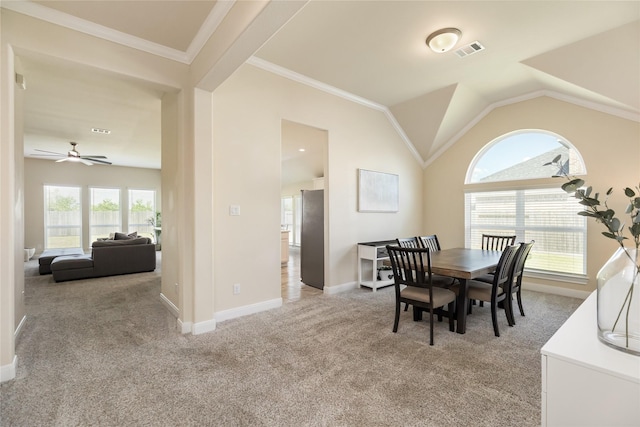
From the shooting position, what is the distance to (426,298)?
109 inches

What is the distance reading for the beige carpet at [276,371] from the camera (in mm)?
1759

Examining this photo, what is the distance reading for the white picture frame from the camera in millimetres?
4720

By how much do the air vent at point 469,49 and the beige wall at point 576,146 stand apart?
201cm

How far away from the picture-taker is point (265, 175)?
11.7ft

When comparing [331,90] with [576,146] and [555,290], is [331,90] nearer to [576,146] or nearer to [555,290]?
[576,146]

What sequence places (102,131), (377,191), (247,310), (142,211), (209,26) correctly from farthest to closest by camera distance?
(142,211) → (102,131) → (377,191) → (247,310) → (209,26)

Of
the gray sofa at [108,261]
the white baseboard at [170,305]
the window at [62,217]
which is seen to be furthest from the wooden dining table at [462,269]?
the window at [62,217]

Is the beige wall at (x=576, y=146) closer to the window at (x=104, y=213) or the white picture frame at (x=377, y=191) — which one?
the white picture frame at (x=377, y=191)

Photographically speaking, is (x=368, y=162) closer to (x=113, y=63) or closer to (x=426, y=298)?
(x=426, y=298)

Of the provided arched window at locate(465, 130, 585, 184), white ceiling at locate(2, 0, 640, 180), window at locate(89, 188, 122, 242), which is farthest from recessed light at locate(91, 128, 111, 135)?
arched window at locate(465, 130, 585, 184)

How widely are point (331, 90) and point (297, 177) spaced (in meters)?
4.92

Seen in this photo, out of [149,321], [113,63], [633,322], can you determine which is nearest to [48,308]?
[149,321]

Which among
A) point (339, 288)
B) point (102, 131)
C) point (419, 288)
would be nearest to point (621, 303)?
point (419, 288)

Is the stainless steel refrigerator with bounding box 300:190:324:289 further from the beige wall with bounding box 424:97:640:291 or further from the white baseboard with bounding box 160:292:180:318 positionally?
the beige wall with bounding box 424:97:640:291
